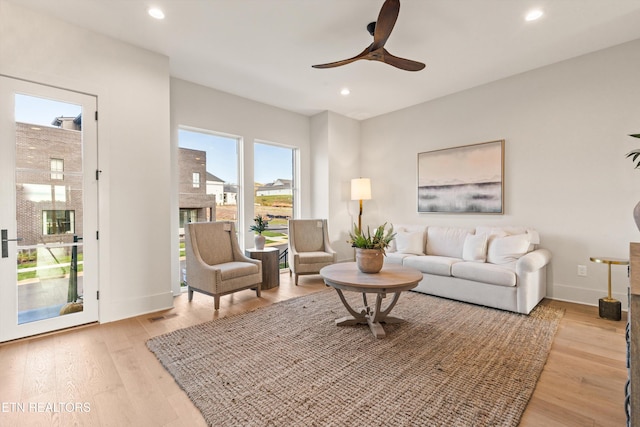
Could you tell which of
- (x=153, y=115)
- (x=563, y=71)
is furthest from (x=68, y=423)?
(x=563, y=71)

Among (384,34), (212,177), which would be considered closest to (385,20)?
(384,34)

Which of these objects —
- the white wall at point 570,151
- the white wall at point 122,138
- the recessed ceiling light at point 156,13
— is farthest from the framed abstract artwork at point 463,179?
the recessed ceiling light at point 156,13

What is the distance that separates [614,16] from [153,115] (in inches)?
185

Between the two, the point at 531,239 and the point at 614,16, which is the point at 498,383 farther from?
the point at 614,16

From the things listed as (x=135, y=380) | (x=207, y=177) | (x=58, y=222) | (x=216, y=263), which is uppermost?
(x=207, y=177)

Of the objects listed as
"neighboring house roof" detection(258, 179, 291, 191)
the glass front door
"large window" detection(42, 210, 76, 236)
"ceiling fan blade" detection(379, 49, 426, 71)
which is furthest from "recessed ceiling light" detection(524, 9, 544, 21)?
"large window" detection(42, 210, 76, 236)

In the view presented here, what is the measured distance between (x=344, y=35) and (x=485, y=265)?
9.64ft

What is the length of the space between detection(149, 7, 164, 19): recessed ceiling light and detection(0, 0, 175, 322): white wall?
0.70m

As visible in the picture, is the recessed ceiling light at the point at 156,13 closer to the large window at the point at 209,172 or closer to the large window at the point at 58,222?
the large window at the point at 209,172

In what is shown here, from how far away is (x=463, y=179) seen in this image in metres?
4.40

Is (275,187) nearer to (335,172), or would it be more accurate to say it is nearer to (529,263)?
(335,172)

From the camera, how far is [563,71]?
3557 millimetres

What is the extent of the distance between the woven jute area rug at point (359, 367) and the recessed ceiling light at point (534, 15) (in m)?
2.89

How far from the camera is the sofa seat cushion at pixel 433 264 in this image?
3609 millimetres
